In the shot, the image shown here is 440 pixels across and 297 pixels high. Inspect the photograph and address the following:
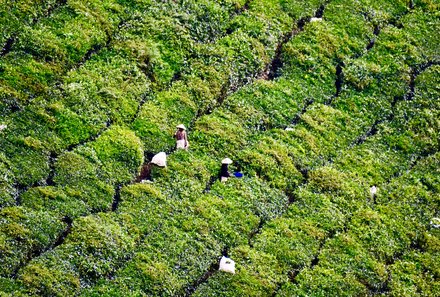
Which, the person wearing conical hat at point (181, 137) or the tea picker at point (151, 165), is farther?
the person wearing conical hat at point (181, 137)

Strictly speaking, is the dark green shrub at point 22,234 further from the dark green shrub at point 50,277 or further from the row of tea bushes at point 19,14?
the row of tea bushes at point 19,14

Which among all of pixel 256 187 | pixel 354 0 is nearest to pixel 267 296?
pixel 256 187

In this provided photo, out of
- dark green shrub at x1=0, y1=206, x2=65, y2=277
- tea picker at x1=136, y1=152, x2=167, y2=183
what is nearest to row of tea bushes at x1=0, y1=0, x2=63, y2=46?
tea picker at x1=136, y1=152, x2=167, y2=183

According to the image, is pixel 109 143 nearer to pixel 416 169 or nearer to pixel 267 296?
pixel 267 296

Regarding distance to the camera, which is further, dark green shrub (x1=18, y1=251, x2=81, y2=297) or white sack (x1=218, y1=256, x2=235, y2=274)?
white sack (x1=218, y1=256, x2=235, y2=274)

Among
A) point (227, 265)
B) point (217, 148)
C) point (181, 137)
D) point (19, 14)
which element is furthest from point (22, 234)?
point (19, 14)

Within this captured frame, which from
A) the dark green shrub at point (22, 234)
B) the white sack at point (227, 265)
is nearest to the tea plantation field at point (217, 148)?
the dark green shrub at point (22, 234)

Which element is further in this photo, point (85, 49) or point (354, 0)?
point (354, 0)

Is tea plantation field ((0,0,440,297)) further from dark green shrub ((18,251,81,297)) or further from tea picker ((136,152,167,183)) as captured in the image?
tea picker ((136,152,167,183))
